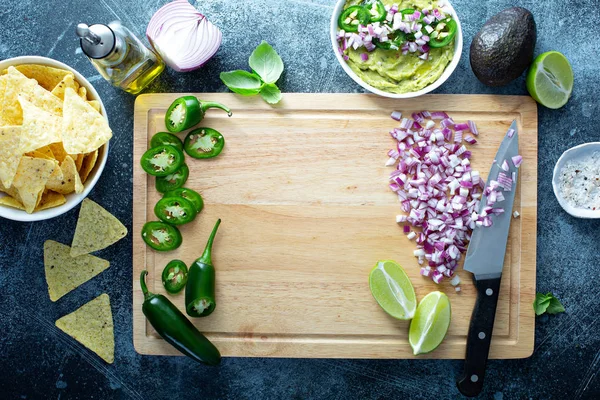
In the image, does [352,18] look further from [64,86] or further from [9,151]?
[9,151]

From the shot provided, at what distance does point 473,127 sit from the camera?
6.43 feet

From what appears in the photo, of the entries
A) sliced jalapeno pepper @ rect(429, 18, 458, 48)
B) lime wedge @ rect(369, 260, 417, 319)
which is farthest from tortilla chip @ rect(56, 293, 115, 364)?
sliced jalapeno pepper @ rect(429, 18, 458, 48)

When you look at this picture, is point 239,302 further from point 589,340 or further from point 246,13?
point 589,340

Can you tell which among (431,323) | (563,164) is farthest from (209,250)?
(563,164)

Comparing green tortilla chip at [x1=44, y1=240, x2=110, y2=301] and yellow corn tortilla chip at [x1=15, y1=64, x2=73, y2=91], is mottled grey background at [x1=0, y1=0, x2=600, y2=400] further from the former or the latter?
yellow corn tortilla chip at [x1=15, y1=64, x2=73, y2=91]

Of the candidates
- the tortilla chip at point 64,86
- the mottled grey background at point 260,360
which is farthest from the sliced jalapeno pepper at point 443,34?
the tortilla chip at point 64,86

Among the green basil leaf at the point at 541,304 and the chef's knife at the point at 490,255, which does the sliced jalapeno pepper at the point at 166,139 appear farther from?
the green basil leaf at the point at 541,304

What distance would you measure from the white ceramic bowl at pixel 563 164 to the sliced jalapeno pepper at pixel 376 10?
85 centimetres

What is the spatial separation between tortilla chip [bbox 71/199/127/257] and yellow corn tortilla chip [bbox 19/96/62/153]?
1.23 feet

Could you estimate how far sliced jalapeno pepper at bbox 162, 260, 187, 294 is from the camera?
6.46 ft

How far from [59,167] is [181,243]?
0.49 metres

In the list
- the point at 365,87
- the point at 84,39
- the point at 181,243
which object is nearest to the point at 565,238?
the point at 365,87

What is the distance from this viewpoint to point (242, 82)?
6.39ft

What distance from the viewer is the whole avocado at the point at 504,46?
1840mm
